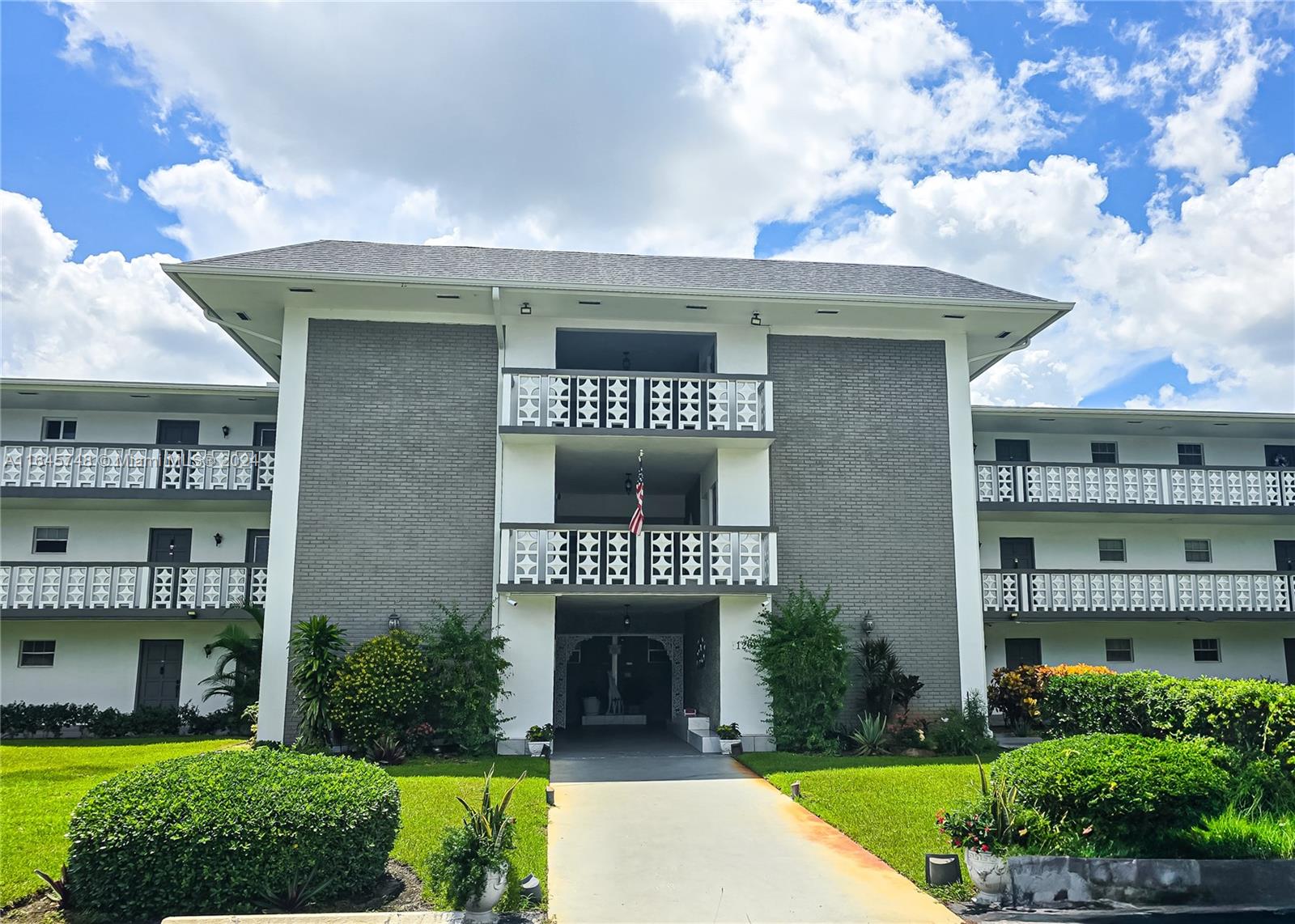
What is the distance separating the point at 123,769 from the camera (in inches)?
615

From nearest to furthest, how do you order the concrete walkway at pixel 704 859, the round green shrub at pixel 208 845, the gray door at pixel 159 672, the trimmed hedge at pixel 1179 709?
the round green shrub at pixel 208 845 < the concrete walkway at pixel 704 859 < the trimmed hedge at pixel 1179 709 < the gray door at pixel 159 672

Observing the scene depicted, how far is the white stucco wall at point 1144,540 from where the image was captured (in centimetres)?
2455

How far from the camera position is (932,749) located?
57.0ft

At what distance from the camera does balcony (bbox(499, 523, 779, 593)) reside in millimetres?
17953

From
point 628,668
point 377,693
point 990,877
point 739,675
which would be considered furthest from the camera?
point 628,668

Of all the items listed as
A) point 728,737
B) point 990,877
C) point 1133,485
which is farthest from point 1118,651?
point 990,877

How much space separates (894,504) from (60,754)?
16.4m

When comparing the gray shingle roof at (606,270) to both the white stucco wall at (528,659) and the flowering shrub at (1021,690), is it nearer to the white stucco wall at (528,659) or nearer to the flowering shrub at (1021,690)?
the white stucco wall at (528,659)

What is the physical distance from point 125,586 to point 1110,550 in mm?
23428

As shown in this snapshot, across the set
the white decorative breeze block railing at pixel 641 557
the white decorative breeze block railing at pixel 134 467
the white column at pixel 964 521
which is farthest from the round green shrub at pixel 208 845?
the white decorative breeze block railing at pixel 134 467

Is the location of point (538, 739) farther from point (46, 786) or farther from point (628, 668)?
point (46, 786)

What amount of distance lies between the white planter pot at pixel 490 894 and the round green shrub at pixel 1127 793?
194 inches

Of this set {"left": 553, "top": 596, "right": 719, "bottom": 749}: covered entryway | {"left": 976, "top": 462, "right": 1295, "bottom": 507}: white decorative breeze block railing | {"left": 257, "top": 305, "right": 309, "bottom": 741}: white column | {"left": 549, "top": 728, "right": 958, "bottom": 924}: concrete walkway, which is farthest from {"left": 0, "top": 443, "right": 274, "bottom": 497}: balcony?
{"left": 976, "top": 462, "right": 1295, "bottom": 507}: white decorative breeze block railing

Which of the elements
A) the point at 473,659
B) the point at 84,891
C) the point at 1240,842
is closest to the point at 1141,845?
the point at 1240,842
